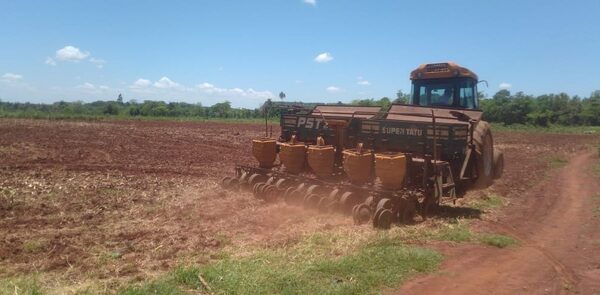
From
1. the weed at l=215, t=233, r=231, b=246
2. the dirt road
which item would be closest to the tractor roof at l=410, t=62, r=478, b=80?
the dirt road

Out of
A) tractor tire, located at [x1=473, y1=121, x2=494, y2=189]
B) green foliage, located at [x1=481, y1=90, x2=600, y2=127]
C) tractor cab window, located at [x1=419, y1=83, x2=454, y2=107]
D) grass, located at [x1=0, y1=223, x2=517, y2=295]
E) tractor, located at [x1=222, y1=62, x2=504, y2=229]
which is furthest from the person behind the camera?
green foliage, located at [x1=481, y1=90, x2=600, y2=127]

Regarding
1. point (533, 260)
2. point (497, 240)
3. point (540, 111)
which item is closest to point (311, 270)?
point (533, 260)

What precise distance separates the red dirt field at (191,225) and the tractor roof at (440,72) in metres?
3.40

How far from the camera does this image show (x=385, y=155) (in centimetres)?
931

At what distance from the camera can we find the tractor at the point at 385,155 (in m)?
9.17

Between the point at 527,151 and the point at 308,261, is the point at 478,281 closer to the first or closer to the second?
the point at 308,261

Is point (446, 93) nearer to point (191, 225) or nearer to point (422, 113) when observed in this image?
point (422, 113)

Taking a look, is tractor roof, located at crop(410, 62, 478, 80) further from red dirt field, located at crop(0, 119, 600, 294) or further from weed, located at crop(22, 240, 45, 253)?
weed, located at crop(22, 240, 45, 253)

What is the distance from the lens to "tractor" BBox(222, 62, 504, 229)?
917cm

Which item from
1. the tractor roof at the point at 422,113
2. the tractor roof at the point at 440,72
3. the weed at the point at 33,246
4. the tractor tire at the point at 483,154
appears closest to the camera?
the weed at the point at 33,246

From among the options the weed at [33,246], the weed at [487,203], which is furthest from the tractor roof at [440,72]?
the weed at [33,246]

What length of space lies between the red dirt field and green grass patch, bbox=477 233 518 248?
26cm

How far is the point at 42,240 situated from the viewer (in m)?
7.68

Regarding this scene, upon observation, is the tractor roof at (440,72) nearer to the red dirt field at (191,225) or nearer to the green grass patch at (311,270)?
the red dirt field at (191,225)
